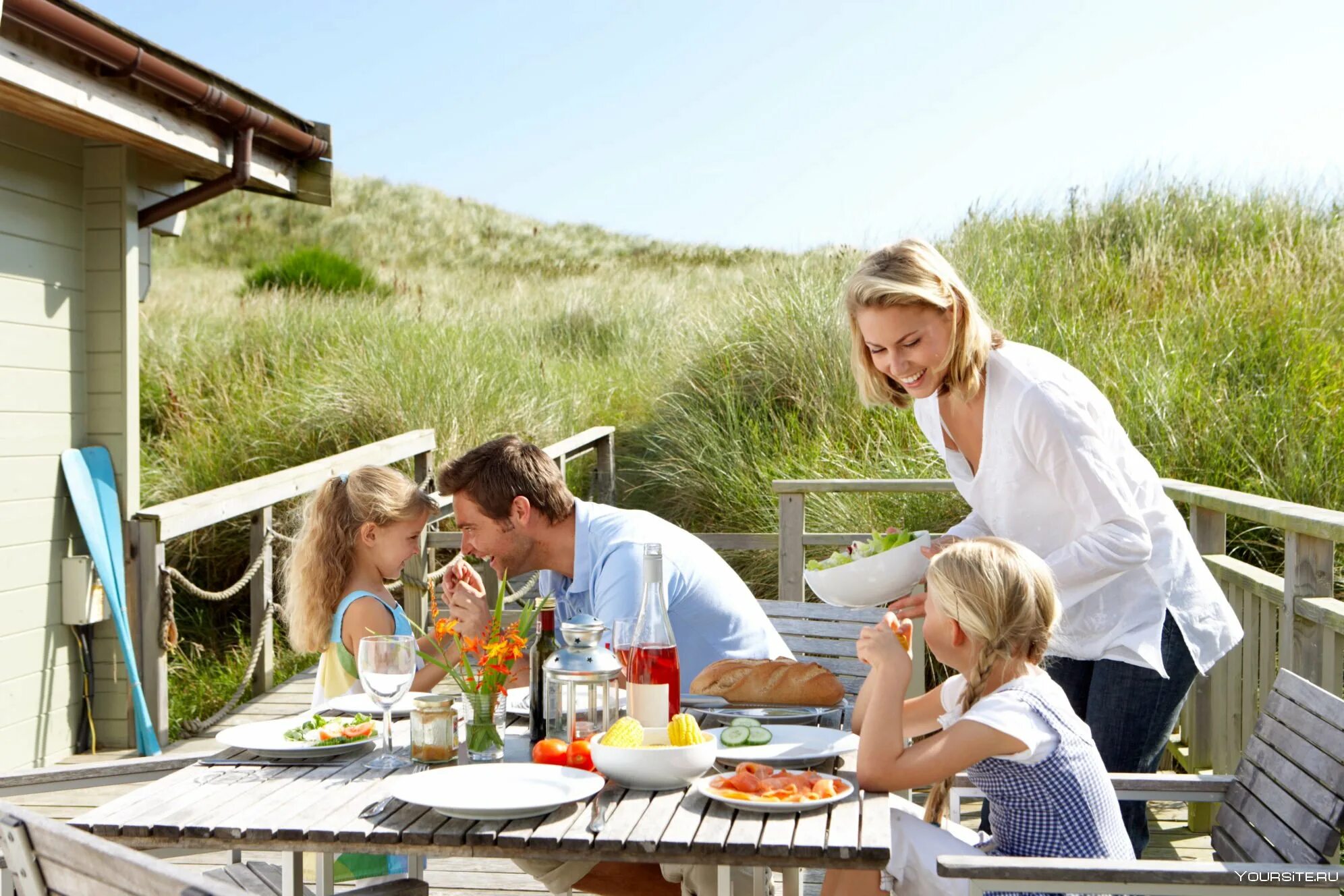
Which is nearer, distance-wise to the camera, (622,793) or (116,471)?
(622,793)

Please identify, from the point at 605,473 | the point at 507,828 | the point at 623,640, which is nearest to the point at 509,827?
the point at 507,828

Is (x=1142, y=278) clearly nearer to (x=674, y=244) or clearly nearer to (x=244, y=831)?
(x=244, y=831)

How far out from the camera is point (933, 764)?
1.89 metres

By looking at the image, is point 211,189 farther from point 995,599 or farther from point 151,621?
point 995,599

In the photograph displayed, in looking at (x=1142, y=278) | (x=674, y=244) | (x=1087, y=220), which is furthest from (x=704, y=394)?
(x=674, y=244)

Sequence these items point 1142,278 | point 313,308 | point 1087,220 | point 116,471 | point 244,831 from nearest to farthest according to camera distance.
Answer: point 244,831 < point 116,471 < point 1142,278 < point 1087,220 < point 313,308

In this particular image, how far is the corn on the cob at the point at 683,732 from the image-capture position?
1.87 metres

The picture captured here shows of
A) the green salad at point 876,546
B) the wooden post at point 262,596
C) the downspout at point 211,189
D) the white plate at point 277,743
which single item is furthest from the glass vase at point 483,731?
the downspout at point 211,189

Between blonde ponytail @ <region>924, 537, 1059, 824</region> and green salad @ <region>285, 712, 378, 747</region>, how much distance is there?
3.41ft

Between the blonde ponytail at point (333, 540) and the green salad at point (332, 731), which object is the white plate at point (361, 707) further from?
the blonde ponytail at point (333, 540)

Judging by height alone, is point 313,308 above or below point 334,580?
above

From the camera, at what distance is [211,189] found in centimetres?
597

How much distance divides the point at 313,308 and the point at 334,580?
29.5ft

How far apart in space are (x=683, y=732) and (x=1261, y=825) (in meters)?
1.03
